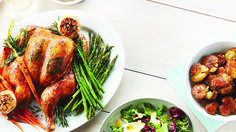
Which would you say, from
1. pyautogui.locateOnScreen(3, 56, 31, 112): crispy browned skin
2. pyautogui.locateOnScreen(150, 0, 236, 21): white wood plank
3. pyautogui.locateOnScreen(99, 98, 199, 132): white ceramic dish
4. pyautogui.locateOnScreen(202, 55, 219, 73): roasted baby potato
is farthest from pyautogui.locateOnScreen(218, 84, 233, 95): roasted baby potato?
pyautogui.locateOnScreen(3, 56, 31, 112): crispy browned skin

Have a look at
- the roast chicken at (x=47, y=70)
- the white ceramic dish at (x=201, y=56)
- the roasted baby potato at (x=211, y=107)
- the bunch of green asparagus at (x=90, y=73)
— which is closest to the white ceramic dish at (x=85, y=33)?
the bunch of green asparagus at (x=90, y=73)

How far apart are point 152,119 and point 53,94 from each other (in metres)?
0.56

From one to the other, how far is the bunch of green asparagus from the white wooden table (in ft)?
0.47

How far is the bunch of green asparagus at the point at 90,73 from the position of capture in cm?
146

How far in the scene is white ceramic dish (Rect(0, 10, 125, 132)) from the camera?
4.96 ft

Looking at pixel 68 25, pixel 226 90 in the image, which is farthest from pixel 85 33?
pixel 226 90

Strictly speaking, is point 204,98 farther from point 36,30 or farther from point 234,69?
point 36,30

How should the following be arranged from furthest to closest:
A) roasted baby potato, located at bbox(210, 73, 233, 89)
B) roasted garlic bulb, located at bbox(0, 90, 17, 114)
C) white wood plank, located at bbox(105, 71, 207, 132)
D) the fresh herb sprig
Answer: white wood plank, located at bbox(105, 71, 207, 132) < the fresh herb sprig < roasted garlic bulb, located at bbox(0, 90, 17, 114) < roasted baby potato, located at bbox(210, 73, 233, 89)

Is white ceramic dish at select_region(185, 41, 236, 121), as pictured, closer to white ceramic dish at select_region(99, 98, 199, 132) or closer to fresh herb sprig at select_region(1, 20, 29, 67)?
white ceramic dish at select_region(99, 98, 199, 132)

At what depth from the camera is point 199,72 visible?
→ 1281 millimetres

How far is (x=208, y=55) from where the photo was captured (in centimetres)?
133

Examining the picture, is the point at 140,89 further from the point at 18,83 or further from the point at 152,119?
the point at 18,83

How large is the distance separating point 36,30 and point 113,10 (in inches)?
20.1

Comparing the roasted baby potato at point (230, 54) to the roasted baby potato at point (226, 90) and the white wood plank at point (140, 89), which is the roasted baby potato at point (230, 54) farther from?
the white wood plank at point (140, 89)
